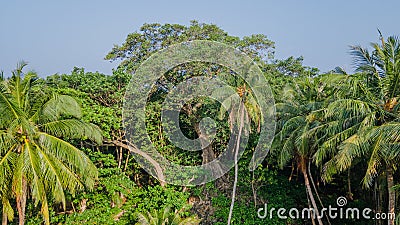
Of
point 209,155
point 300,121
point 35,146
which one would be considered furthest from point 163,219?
point 300,121

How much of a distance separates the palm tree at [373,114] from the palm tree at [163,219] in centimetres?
438

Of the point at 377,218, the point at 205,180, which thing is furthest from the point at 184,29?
the point at 377,218

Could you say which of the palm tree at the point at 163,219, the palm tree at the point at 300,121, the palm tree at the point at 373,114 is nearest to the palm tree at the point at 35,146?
the palm tree at the point at 163,219

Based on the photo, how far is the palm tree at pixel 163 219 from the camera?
10672 millimetres

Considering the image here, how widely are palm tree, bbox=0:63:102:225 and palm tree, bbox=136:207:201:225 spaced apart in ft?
7.32

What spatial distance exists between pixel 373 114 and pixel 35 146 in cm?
685

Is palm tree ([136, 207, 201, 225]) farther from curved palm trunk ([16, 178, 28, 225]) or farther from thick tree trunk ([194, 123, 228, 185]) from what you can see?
curved palm trunk ([16, 178, 28, 225])

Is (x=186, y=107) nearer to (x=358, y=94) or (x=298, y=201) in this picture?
(x=298, y=201)

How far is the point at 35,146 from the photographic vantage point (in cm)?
830

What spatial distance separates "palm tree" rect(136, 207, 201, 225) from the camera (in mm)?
10672

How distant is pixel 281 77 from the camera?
46.2ft

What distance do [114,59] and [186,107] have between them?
3.46m

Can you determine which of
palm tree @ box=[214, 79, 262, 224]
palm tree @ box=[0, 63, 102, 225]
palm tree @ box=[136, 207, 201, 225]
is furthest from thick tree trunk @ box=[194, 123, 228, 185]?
palm tree @ box=[0, 63, 102, 225]

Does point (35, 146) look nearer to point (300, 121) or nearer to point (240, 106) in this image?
point (240, 106)
